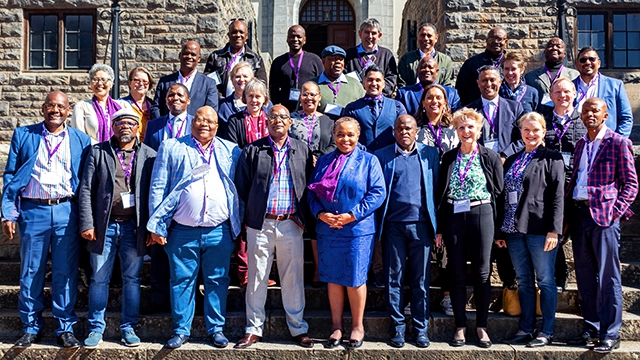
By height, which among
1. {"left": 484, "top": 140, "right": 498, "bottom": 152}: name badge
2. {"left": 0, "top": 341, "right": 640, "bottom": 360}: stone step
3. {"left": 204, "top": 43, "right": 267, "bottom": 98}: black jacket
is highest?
{"left": 204, "top": 43, "right": 267, "bottom": 98}: black jacket

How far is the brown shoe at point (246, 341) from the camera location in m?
4.62

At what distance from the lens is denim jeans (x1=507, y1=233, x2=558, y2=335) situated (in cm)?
461

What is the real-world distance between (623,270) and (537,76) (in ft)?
6.86

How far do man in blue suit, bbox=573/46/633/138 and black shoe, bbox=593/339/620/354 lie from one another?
6.50 ft

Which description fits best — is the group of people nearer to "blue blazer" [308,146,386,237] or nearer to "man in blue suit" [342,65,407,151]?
"blue blazer" [308,146,386,237]

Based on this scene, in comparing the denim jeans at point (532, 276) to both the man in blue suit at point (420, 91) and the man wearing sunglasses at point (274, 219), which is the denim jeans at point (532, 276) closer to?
the man in blue suit at point (420, 91)

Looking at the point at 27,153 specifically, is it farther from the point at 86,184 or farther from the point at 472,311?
the point at 472,311

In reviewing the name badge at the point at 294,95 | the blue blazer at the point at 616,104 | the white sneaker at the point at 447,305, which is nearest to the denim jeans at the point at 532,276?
the white sneaker at the point at 447,305

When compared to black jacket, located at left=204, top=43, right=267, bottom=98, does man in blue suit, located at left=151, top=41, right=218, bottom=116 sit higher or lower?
lower

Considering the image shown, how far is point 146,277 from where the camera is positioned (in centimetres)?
546

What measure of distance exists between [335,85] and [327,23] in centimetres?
1131

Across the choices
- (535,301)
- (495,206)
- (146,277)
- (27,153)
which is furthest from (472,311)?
(27,153)

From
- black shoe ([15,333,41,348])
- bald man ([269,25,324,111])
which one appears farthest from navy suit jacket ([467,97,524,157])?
black shoe ([15,333,41,348])

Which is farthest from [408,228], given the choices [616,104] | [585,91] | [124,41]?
[124,41]
